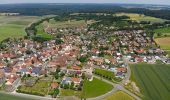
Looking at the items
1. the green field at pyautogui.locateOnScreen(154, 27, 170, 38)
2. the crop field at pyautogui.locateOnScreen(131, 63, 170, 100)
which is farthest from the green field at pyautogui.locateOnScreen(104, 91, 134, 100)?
the green field at pyautogui.locateOnScreen(154, 27, 170, 38)

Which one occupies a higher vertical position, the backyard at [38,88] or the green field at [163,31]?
the green field at [163,31]

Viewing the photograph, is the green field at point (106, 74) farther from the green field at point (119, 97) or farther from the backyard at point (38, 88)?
the backyard at point (38, 88)

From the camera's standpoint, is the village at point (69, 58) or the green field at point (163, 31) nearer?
the village at point (69, 58)

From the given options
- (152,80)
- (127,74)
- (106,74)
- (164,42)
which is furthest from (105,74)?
(164,42)

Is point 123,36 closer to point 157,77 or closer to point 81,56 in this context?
point 81,56

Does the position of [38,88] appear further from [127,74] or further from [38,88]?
[127,74]

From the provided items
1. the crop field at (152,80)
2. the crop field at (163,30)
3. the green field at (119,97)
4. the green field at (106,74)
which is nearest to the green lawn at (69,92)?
the green field at (119,97)
